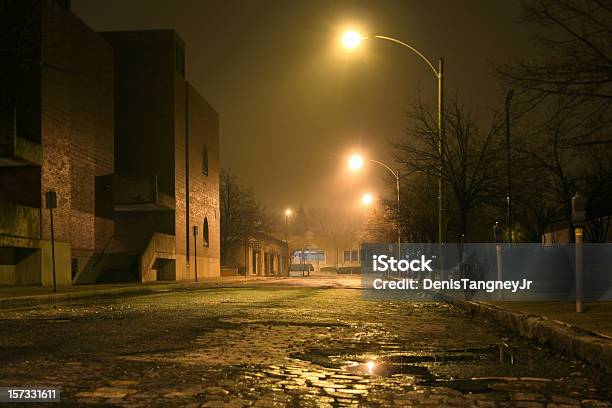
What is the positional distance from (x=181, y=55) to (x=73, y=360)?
45.2 m

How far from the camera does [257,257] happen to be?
75312mm

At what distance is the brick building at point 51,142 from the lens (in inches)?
1069

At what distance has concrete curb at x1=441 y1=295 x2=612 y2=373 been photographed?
6820 millimetres

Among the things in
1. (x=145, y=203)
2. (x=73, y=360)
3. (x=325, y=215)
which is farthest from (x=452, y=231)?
(x=325, y=215)

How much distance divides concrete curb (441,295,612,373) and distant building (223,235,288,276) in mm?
50369

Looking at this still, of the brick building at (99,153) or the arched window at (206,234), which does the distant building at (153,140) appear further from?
the arched window at (206,234)

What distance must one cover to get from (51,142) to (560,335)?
27461 millimetres

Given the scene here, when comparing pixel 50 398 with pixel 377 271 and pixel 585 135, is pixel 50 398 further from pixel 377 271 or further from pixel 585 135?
pixel 377 271

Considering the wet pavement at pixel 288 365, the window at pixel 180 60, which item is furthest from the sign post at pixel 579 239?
the window at pixel 180 60

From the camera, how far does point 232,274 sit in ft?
201

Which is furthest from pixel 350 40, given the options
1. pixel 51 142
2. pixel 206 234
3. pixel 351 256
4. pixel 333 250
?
pixel 333 250

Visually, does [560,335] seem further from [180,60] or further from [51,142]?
[180,60]

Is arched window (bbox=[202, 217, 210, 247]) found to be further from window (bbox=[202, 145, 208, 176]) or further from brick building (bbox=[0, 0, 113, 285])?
brick building (bbox=[0, 0, 113, 285])

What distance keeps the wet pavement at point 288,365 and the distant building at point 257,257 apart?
5080 centimetres
